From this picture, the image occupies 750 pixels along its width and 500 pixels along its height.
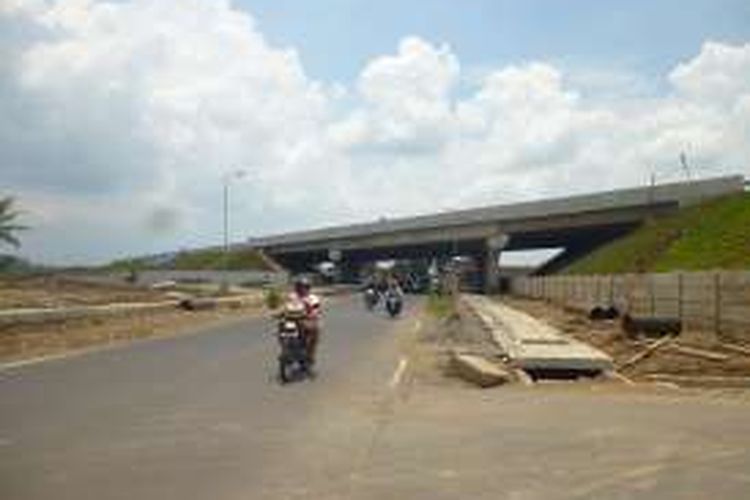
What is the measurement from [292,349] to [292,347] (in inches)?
1.4

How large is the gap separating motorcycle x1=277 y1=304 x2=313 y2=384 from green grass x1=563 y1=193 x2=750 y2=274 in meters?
42.5

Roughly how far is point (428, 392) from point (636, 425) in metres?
5.52

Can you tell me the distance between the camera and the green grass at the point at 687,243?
231 ft

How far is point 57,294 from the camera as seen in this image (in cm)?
6825

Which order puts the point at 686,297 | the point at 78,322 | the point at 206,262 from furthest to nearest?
the point at 206,262, the point at 78,322, the point at 686,297

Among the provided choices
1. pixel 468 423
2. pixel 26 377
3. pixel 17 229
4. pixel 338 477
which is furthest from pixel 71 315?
pixel 17 229

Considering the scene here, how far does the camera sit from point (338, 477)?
38.2ft

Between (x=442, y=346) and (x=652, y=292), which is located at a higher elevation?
(x=652, y=292)

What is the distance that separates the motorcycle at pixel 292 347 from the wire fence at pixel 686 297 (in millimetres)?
10605

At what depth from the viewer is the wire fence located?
102 ft

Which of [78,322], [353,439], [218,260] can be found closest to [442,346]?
[78,322]

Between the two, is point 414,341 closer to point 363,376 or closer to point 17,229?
point 363,376

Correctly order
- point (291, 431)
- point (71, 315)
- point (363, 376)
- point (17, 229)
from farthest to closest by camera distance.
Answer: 1. point (17, 229)
2. point (71, 315)
3. point (363, 376)
4. point (291, 431)

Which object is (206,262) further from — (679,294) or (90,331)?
(679,294)
